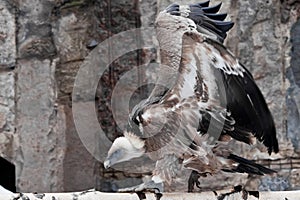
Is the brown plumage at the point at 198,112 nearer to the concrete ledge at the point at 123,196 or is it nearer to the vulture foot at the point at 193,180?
the vulture foot at the point at 193,180

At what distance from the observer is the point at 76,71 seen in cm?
243

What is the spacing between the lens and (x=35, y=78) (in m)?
2.46

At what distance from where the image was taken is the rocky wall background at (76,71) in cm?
237

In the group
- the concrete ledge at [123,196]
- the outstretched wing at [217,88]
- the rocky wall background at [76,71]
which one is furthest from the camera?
the rocky wall background at [76,71]

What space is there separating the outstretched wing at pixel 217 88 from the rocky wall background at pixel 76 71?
0.74m

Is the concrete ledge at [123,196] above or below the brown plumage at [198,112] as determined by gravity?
below

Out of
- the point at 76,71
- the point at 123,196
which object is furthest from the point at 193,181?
the point at 76,71

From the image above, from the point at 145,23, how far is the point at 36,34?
0.34 meters

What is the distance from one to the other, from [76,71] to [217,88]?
909mm

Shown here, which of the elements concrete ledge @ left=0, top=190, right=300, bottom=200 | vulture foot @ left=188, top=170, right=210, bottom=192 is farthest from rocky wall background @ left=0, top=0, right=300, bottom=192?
concrete ledge @ left=0, top=190, right=300, bottom=200

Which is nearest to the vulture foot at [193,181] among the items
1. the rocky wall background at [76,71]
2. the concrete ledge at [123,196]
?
the concrete ledge at [123,196]

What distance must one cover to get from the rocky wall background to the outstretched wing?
0.74 meters

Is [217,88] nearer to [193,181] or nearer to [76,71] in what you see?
[193,181]

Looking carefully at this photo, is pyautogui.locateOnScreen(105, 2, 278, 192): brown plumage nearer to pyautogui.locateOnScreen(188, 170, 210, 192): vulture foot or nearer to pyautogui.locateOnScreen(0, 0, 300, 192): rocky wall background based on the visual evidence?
pyautogui.locateOnScreen(188, 170, 210, 192): vulture foot
